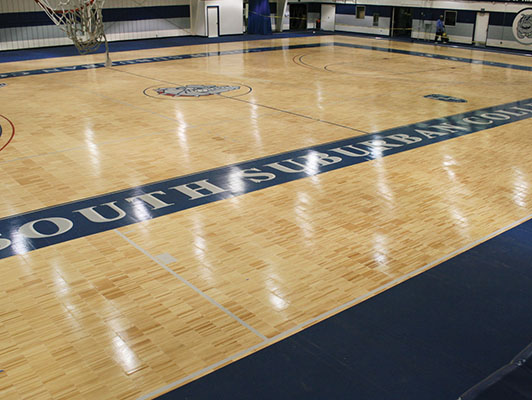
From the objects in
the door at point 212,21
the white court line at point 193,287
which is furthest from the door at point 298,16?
the white court line at point 193,287

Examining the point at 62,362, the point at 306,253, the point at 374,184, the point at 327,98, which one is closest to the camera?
the point at 62,362

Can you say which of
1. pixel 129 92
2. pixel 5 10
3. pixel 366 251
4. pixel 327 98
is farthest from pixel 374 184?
pixel 5 10

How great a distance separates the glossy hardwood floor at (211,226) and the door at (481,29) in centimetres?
1389

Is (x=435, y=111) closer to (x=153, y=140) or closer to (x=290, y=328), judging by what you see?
(x=153, y=140)

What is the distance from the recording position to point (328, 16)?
40.1 meters

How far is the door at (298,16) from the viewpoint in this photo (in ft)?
132

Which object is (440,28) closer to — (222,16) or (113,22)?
(222,16)

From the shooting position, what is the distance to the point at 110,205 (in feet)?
32.2

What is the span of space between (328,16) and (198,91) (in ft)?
78.0

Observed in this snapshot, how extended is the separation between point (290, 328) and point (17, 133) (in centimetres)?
1063

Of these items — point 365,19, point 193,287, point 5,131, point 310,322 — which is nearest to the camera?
point 310,322

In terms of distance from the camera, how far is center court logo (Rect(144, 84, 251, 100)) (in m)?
18.5

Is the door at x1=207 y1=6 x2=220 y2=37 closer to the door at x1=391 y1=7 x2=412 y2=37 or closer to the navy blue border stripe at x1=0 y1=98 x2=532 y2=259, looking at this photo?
the door at x1=391 y1=7 x2=412 y2=37

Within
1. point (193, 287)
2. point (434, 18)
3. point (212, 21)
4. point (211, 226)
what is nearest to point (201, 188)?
point (211, 226)
